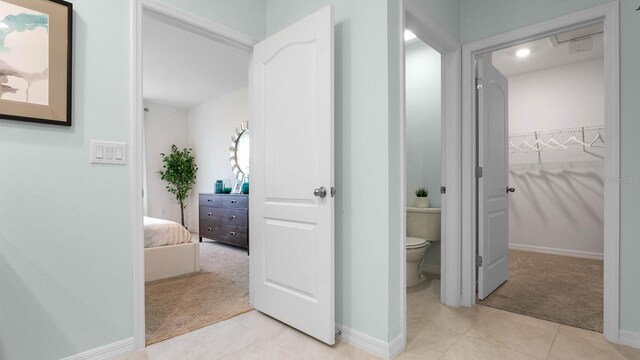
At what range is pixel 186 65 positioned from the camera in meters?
4.26

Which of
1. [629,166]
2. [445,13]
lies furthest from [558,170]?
[445,13]

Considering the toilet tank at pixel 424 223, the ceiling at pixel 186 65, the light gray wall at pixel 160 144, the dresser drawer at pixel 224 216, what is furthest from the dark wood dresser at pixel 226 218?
the toilet tank at pixel 424 223

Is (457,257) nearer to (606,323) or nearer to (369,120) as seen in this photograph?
(606,323)

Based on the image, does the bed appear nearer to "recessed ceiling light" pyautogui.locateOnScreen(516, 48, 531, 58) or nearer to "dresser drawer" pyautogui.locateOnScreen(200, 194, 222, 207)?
"dresser drawer" pyautogui.locateOnScreen(200, 194, 222, 207)

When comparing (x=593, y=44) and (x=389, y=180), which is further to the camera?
(x=593, y=44)

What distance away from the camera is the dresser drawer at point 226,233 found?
424cm

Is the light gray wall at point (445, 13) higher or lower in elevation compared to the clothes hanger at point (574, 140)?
higher

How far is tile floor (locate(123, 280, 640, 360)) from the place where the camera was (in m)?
1.75

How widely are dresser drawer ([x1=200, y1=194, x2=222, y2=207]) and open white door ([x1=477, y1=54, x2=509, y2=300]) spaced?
11.5 ft

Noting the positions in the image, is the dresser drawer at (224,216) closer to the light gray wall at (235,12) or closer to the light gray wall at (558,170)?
the light gray wall at (235,12)

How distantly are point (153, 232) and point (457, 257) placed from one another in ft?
8.95

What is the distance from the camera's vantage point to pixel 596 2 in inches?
77.7

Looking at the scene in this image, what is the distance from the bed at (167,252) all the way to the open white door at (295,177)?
1245mm

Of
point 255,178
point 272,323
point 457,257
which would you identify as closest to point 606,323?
point 457,257
